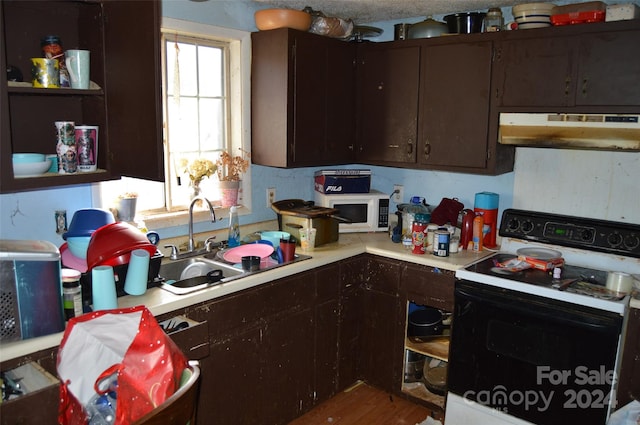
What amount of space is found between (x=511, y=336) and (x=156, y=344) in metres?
1.70

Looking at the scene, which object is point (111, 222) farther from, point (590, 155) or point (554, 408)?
point (590, 155)

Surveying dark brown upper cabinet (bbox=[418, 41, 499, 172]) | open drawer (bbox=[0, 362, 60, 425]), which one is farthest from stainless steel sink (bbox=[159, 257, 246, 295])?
dark brown upper cabinet (bbox=[418, 41, 499, 172])

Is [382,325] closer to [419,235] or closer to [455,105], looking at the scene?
[419,235]

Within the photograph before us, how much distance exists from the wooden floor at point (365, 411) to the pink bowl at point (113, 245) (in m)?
1.38

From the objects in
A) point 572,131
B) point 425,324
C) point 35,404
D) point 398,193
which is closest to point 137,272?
point 35,404

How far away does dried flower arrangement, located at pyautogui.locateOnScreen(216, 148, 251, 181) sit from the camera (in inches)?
121

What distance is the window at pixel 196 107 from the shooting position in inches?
111

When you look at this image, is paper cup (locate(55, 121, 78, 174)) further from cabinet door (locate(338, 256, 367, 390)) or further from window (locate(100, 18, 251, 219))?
cabinet door (locate(338, 256, 367, 390))

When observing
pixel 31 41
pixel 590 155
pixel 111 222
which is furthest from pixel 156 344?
pixel 590 155

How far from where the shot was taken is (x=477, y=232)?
3.09 m

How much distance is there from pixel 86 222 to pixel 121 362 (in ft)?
2.83

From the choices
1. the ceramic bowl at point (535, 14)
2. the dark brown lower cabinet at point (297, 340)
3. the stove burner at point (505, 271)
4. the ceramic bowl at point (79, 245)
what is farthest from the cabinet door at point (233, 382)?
the ceramic bowl at point (535, 14)

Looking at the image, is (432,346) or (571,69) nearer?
(571,69)

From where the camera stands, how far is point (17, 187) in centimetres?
193
